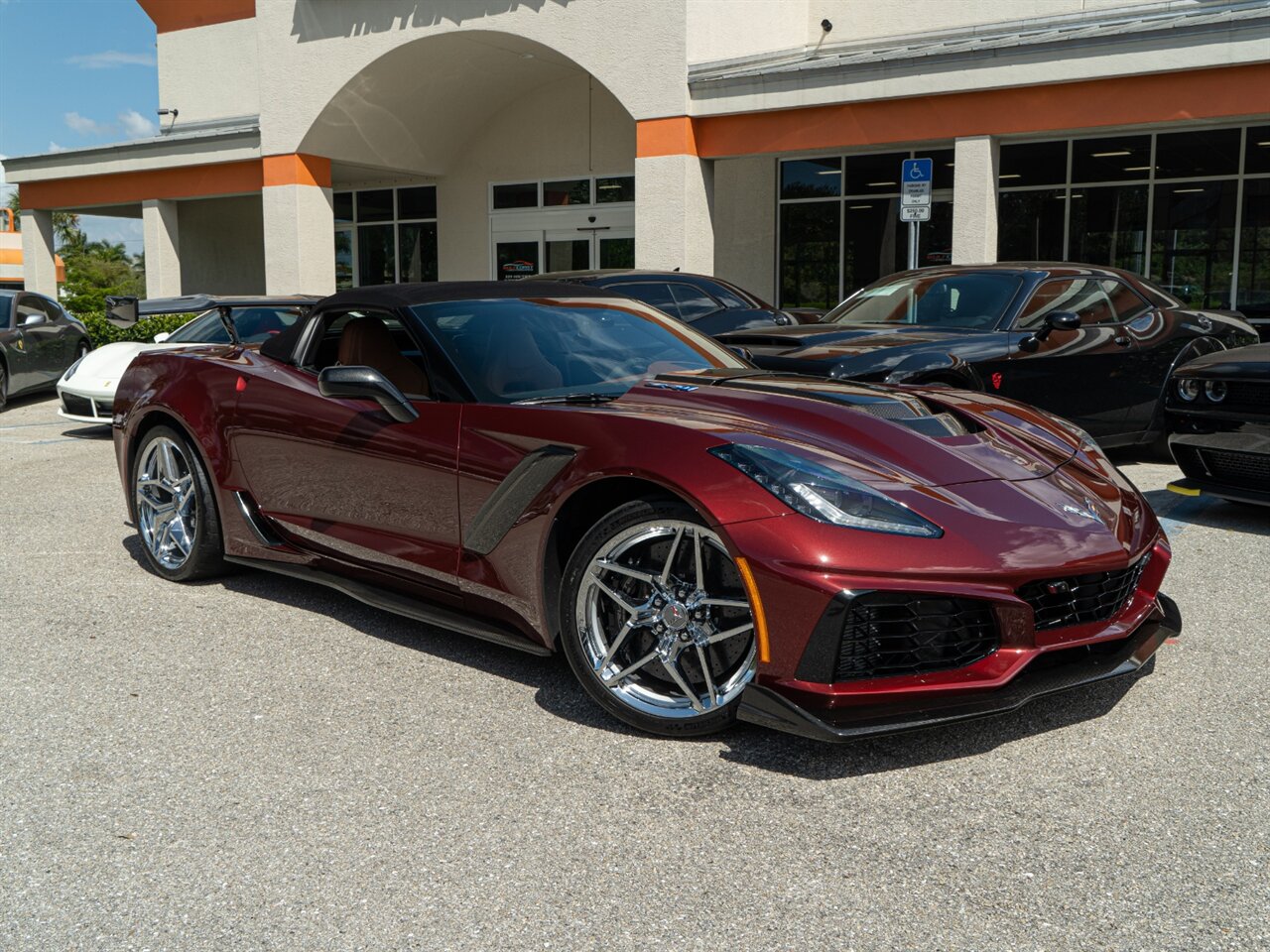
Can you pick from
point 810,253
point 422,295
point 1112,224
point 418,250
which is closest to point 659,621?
point 422,295

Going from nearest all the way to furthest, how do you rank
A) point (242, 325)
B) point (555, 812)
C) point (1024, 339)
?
point (555, 812) < point (1024, 339) < point (242, 325)

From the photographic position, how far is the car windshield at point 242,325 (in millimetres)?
10656

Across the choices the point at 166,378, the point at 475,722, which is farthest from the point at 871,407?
the point at 166,378

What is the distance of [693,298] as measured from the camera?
10.5 metres

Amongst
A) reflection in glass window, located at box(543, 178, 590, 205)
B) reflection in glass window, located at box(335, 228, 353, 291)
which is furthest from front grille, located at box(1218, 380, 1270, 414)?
reflection in glass window, located at box(335, 228, 353, 291)

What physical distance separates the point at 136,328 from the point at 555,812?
16.3 metres

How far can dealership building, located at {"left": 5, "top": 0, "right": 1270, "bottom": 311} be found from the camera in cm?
1483

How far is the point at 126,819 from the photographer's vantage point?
3.14 metres

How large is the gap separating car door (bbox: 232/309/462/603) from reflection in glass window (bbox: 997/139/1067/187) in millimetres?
14703

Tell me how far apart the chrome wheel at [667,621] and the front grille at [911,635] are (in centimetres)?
29

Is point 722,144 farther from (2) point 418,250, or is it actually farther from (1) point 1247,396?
(1) point 1247,396

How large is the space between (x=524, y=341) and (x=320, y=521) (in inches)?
43.7

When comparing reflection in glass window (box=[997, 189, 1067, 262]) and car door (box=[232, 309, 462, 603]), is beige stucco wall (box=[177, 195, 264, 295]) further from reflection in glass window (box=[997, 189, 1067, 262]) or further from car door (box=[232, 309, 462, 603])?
car door (box=[232, 309, 462, 603])

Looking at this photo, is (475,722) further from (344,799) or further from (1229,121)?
(1229,121)
